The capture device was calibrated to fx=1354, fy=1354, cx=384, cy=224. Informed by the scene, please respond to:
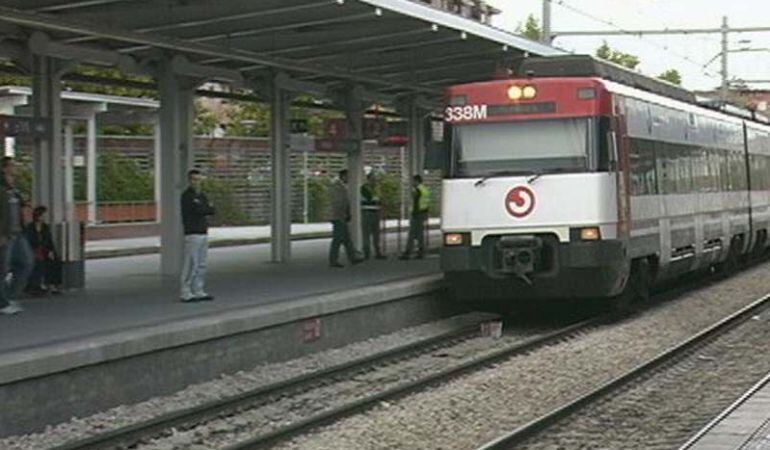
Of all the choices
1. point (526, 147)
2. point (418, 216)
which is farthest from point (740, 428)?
point (418, 216)

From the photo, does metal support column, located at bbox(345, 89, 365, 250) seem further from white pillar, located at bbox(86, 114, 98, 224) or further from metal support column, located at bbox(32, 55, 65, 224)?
white pillar, located at bbox(86, 114, 98, 224)

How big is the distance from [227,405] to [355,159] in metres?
13.5

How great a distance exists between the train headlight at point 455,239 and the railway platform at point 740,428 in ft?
19.9

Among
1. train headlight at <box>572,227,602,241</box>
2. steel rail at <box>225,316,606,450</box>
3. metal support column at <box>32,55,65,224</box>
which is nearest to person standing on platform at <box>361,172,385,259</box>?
steel rail at <box>225,316,606,450</box>

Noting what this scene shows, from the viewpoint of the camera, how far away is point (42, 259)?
16.5 meters

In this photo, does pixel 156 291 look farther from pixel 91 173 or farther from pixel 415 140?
pixel 91 173

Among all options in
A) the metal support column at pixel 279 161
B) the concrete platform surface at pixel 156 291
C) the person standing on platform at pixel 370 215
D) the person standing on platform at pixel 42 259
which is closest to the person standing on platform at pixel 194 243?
the concrete platform surface at pixel 156 291

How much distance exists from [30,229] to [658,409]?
830 cm

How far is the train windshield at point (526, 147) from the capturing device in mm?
16750

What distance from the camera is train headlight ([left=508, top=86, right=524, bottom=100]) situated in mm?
16969

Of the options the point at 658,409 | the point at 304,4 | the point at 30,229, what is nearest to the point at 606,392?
the point at 658,409

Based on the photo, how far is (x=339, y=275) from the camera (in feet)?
66.3

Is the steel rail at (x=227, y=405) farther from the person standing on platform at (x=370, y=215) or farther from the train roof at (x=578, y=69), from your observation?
the person standing on platform at (x=370, y=215)

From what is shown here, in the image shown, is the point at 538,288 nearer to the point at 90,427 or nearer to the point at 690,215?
the point at 690,215
